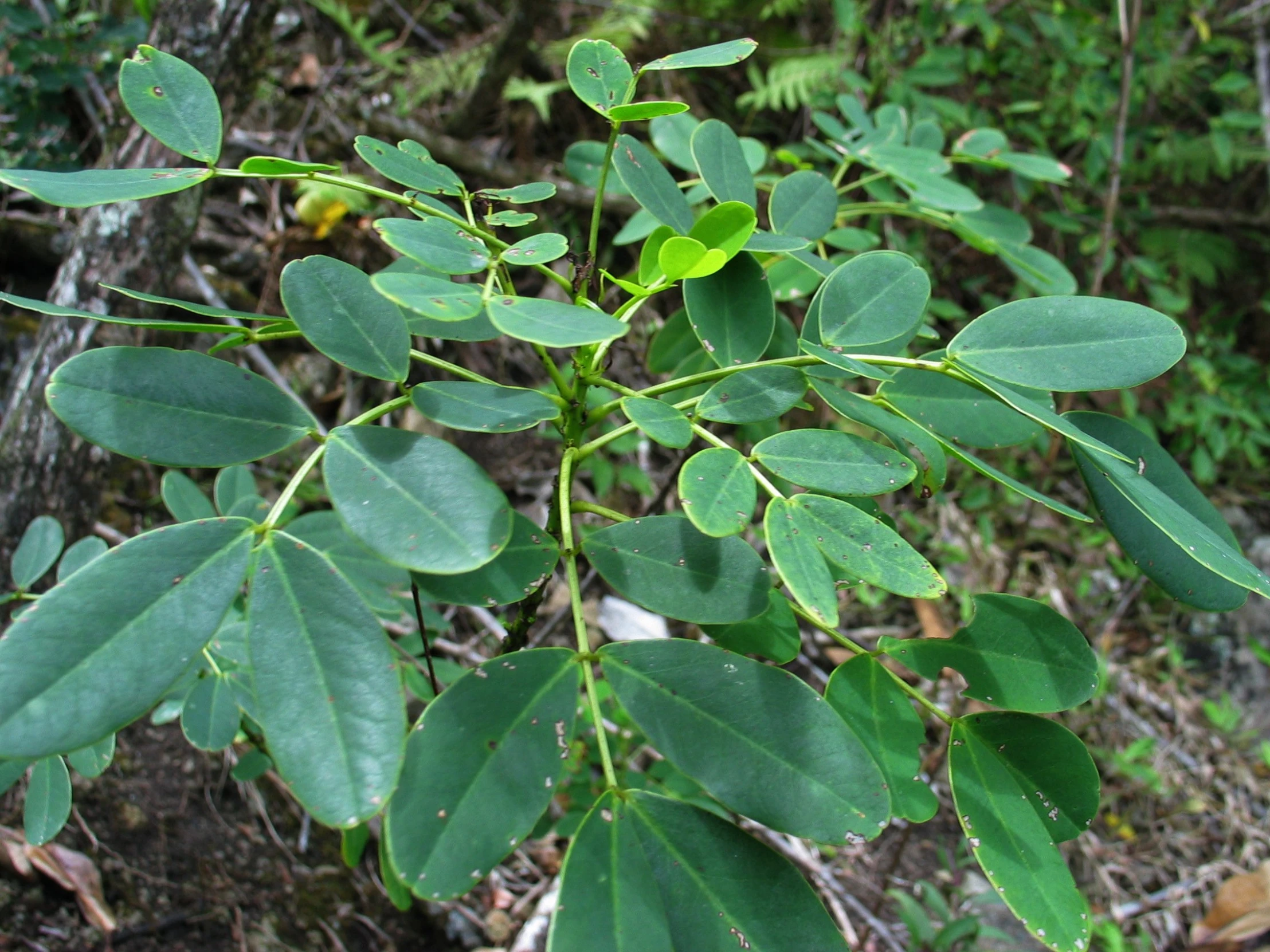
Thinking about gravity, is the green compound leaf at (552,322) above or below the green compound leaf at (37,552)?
above

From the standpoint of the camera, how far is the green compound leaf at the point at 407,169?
25.6 inches

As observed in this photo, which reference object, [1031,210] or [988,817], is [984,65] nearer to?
[1031,210]

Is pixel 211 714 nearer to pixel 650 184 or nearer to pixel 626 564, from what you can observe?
pixel 626 564

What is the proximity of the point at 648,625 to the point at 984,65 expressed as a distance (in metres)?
2.20

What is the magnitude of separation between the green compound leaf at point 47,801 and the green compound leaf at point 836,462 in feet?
2.66

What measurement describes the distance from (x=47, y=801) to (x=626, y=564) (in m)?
0.71

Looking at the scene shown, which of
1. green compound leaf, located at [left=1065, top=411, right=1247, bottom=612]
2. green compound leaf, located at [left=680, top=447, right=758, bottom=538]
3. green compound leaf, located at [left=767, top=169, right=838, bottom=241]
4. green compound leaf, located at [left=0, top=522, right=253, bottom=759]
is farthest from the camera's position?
green compound leaf, located at [left=767, top=169, right=838, bottom=241]

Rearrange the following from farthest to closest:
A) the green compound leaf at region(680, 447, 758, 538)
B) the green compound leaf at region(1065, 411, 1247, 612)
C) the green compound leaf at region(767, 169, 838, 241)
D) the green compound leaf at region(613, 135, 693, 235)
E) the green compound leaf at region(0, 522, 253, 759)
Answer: the green compound leaf at region(767, 169, 838, 241) → the green compound leaf at region(613, 135, 693, 235) → the green compound leaf at region(1065, 411, 1247, 612) → the green compound leaf at region(680, 447, 758, 538) → the green compound leaf at region(0, 522, 253, 759)

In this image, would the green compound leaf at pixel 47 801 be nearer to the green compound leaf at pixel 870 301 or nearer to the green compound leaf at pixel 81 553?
the green compound leaf at pixel 81 553

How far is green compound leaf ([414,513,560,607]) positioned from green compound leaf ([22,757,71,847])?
1.81 feet

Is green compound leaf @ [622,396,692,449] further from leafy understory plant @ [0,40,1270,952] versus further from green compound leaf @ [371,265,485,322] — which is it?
green compound leaf @ [371,265,485,322]

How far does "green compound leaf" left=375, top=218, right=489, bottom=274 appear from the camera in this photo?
55cm

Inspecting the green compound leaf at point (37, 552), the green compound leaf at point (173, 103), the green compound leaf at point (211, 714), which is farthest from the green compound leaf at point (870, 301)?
the green compound leaf at point (37, 552)

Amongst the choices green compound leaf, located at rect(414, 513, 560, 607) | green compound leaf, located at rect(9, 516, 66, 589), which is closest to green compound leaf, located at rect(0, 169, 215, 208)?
green compound leaf, located at rect(414, 513, 560, 607)
